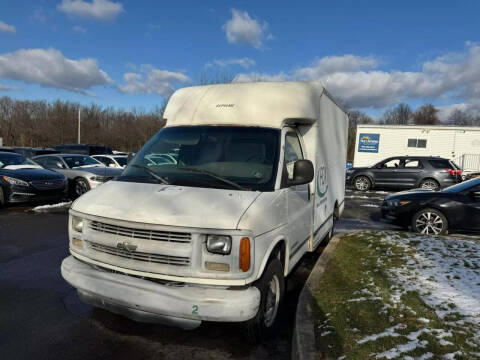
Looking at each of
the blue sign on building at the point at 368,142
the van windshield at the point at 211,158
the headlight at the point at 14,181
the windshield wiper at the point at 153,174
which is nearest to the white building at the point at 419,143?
the blue sign on building at the point at 368,142

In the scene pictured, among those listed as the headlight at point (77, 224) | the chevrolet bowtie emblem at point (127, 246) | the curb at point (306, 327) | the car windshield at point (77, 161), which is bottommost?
the curb at point (306, 327)

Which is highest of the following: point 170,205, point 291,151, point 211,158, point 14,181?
point 291,151

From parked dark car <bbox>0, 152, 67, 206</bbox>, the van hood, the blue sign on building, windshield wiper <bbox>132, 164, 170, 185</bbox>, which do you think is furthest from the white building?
the van hood

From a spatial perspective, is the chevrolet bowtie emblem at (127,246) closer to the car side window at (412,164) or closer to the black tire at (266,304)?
the black tire at (266,304)

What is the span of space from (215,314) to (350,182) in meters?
16.3

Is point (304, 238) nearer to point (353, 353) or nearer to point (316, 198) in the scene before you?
point (316, 198)

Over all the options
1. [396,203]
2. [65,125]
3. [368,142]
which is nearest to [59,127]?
[65,125]

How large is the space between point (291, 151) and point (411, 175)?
14.5 metres

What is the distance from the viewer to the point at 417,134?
83.9ft

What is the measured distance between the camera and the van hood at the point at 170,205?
116 inches

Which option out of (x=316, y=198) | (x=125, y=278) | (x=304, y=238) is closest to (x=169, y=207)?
(x=125, y=278)

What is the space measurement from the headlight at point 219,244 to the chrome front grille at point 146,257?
0.22m

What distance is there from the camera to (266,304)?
3.41 meters

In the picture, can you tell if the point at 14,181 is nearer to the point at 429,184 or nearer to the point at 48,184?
the point at 48,184
